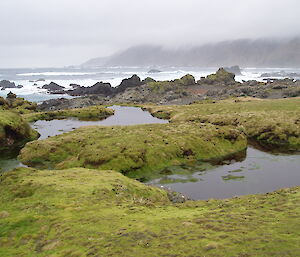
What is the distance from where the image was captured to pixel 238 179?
142 feet

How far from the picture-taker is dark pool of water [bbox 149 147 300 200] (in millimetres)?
39438

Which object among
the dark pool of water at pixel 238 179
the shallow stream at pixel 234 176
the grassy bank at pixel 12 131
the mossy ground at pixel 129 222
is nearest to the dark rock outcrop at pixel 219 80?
the shallow stream at pixel 234 176

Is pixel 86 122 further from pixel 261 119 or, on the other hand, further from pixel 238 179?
pixel 238 179

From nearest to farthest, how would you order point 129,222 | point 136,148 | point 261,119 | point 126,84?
point 129,222 < point 136,148 < point 261,119 < point 126,84

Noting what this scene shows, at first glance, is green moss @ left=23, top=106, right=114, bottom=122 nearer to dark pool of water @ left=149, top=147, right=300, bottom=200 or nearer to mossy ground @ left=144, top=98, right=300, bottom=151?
mossy ground @ left=144, top=98, right=300, bottom=151

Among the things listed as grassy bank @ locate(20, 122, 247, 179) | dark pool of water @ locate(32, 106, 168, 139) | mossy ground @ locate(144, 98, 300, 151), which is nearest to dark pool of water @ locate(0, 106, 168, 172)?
dark pool of water @ locate(32, 106, 168, 139)

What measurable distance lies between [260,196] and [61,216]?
65.6 ft

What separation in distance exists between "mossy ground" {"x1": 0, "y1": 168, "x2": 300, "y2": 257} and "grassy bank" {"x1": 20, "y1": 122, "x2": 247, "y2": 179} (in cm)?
1221

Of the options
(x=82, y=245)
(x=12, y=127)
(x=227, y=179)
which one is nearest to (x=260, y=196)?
(x=227, y=179)

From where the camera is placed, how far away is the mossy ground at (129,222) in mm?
18172

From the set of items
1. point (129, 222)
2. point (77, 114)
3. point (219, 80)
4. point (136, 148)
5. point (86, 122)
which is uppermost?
point (219, 80)

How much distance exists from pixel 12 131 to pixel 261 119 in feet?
196

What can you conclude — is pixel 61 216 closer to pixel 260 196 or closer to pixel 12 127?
pixel 260 196

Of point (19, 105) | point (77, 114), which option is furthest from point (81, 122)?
point (19, 105)
